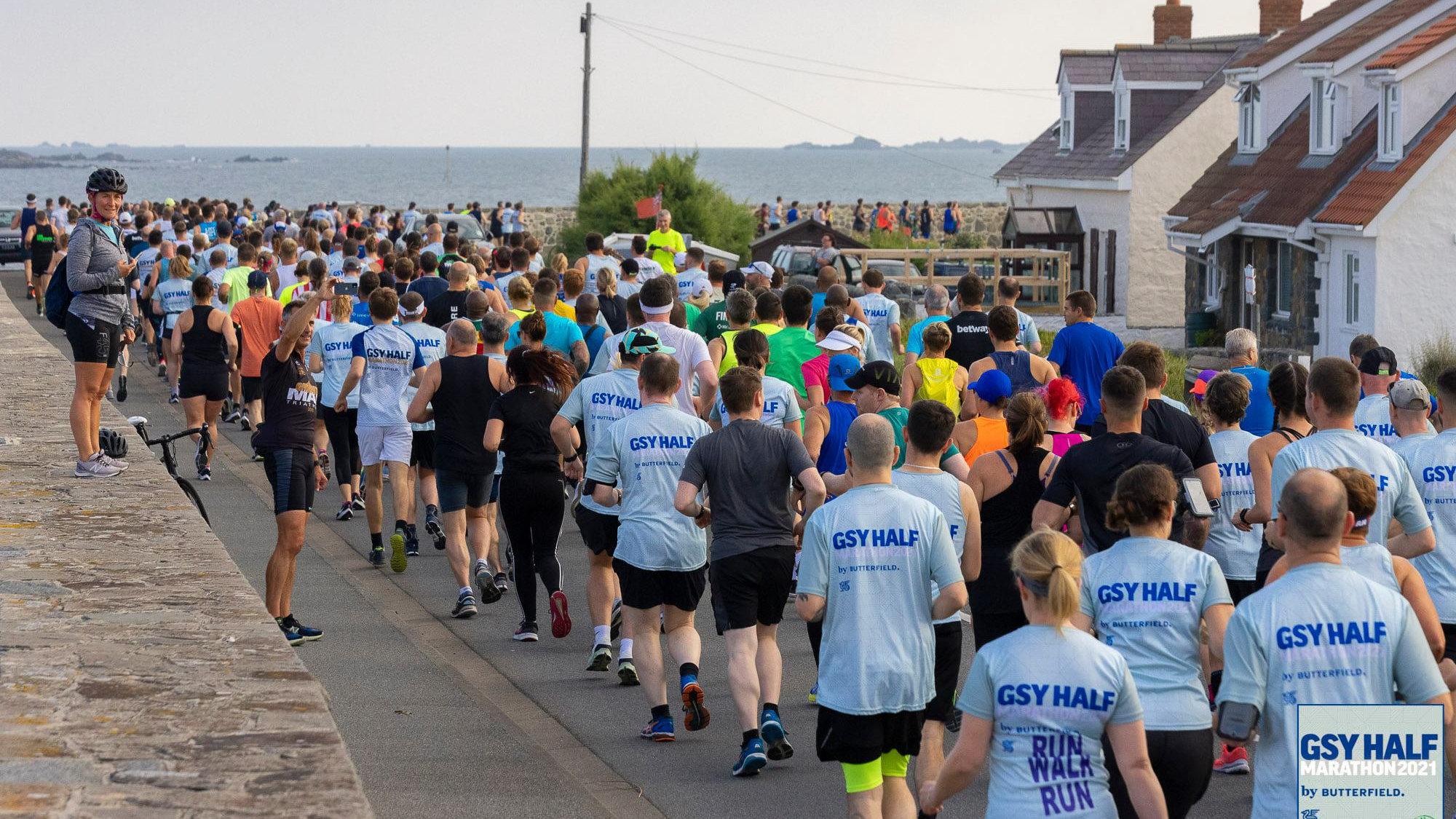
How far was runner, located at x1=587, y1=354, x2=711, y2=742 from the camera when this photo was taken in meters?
8.09

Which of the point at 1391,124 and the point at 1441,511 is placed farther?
the point at 1391,124

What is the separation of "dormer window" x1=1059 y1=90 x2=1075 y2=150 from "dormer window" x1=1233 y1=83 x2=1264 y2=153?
10322mm

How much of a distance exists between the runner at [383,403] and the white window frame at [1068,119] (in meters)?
35.6

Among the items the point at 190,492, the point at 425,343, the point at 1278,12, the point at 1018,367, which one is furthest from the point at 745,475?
the point at 1278,12

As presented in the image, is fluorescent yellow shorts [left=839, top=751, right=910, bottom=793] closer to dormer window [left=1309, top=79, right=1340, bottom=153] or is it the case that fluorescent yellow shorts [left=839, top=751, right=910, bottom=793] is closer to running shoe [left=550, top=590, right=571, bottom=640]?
running shoe [left=550, top=590, right=571, bottom=640]

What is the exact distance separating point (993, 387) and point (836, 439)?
1.10 meters

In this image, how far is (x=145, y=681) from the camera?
5.69 metres

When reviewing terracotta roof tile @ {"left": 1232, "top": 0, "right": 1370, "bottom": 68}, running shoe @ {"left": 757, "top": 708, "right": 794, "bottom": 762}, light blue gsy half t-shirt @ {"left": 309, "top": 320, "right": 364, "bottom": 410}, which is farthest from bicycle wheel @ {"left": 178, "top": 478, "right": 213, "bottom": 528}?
terracotta roof tile @ {"left": 1232, "top": 0, "right": 1370, "bottom": 68}

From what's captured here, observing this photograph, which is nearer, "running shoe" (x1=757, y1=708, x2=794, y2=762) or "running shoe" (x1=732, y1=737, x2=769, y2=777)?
"running shoe" (x1=732, y1=737, x2=769, y2=777)

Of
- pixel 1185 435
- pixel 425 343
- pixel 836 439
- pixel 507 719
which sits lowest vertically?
pixel 507 719

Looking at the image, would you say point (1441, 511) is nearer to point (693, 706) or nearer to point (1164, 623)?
point (1164, 623)

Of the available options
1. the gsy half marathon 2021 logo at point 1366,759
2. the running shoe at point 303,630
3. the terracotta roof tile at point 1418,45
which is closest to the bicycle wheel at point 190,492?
the running shoe at point 303,630

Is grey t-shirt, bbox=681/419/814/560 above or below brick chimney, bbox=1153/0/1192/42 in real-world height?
below

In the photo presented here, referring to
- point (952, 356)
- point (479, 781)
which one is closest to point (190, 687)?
point (479, 781)
